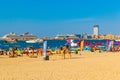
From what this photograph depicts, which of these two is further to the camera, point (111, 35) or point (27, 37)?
point (111, 35)

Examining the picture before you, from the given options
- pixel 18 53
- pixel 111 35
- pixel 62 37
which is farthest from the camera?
pixel 111 35

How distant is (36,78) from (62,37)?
140874 mm

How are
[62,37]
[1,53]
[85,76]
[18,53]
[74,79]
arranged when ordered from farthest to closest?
[62,37] → [1,53] → [18,53] → [85,76] → [74,79]

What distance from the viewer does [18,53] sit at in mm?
27250

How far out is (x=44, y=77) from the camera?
1154 centimetres

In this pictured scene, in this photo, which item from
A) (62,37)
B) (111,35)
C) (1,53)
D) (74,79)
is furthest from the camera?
(111,35)

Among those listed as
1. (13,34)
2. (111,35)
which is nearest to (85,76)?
(13,34)

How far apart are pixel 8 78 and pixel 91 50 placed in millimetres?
23502

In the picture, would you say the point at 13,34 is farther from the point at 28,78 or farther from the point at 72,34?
the point at 28,78

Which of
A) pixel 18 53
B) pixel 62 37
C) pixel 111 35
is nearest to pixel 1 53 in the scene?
pixel 18 53

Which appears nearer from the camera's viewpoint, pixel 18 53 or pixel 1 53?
pixel 18 53

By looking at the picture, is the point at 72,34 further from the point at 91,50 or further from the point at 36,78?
the point at 36,78

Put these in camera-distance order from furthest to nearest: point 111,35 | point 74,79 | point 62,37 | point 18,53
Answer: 1. point 111,35
2. point 62,37
3. point 18,53
4. point 74,79

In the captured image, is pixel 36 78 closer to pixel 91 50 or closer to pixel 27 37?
pixel 91 50
